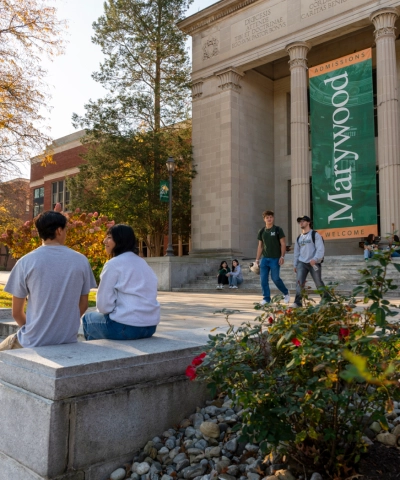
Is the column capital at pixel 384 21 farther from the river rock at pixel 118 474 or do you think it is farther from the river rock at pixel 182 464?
the river rock at pixel 118 474

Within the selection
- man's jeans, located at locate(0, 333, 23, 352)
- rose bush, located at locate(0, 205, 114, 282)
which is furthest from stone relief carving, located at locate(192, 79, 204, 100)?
man's jeans, located at locate(0, 333, 23, 352)

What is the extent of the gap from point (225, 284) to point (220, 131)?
848 cm

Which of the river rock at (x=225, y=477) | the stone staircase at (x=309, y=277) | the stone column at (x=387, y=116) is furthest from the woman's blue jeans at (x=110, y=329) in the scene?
the stone column at (x=387, y=116)

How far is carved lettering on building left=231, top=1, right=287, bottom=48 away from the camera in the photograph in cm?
2056

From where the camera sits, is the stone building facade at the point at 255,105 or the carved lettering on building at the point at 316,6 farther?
the stone building facade at the point at 255,105

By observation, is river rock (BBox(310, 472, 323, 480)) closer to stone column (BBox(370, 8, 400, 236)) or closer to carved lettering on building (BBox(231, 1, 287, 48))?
stone column (BBox(370, 8, 400, 236))

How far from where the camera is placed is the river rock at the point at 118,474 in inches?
113

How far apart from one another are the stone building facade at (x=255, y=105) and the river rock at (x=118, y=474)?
17499 mm

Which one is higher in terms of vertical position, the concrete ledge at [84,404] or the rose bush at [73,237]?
the rose bush at [73,237]

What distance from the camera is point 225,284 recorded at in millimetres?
17766

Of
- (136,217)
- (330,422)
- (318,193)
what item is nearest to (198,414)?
Answer: (330,422)

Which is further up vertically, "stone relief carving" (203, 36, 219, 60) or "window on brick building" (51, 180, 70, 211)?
"stone relief carving" (203, 36, 219, 60)

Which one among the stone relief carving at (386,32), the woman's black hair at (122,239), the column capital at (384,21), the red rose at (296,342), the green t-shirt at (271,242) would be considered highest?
the column capital at (384,21)

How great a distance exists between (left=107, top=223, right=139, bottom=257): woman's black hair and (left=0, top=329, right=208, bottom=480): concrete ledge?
2.84ft
